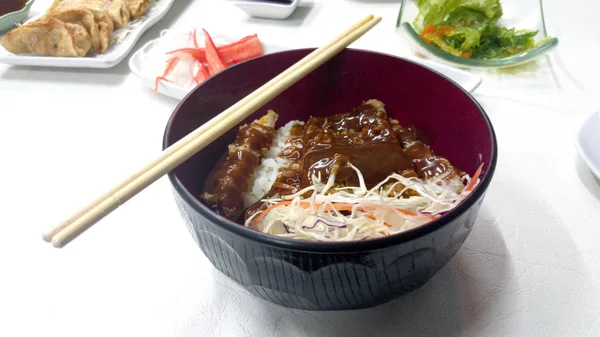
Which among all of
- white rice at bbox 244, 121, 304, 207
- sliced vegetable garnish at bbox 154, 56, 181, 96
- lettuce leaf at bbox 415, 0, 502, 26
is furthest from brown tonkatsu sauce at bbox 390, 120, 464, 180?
lettuce leaf at bbox 415, 0, 502, 26

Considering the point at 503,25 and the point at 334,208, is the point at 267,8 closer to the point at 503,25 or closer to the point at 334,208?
the point at 503,25

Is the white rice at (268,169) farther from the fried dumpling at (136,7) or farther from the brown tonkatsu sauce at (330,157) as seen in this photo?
the fried dumpling at (136,7)

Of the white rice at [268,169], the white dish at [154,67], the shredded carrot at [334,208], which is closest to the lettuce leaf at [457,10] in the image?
the white dish at [154,67]

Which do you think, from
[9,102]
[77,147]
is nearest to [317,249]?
[77,147]

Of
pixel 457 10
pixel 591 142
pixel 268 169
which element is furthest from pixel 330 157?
→ pixel 457 10

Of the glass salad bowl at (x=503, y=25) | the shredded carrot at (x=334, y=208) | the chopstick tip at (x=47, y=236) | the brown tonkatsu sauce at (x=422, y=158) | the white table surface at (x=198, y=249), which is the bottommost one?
the white table surface at (x=198, y=249)

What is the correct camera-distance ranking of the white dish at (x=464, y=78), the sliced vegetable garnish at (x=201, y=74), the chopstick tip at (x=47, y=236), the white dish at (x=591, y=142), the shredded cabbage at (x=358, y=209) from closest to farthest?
1. the chopstick tip at (x=47, y=236)
2. the shredded cabbage at (x=358, y=209)
3. the white dish at (x=591, y=142)
4. the white dish at (x=464, y=78)
5. the sliced vegetable garnish at (x=201, y=74)
